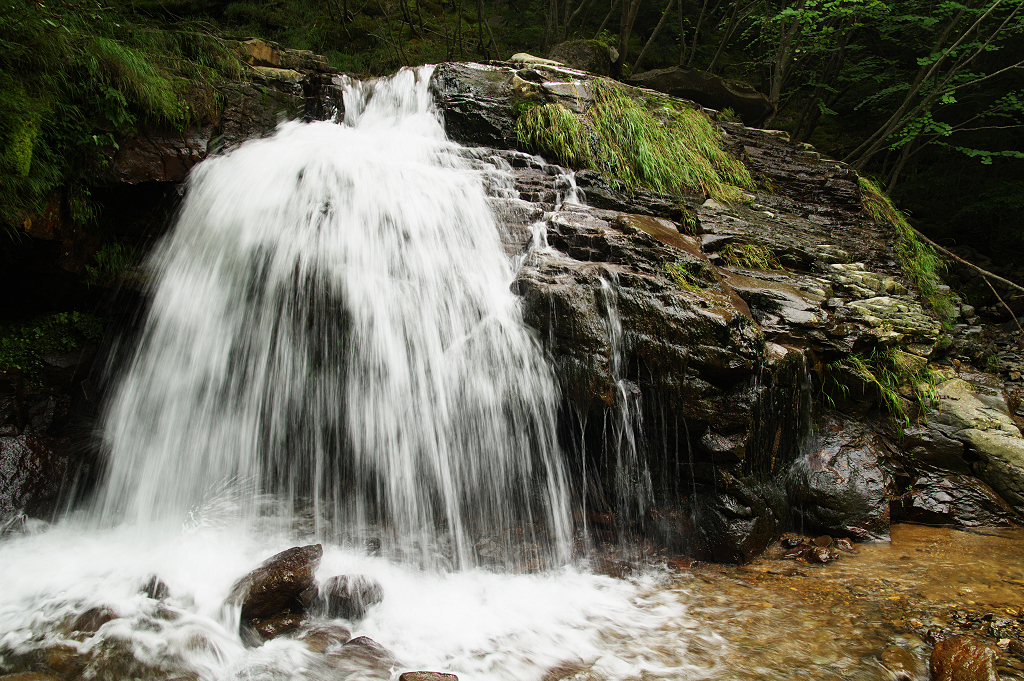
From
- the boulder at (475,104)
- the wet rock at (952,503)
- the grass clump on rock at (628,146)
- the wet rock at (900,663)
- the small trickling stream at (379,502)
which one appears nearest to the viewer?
the wet rock at (900,663)

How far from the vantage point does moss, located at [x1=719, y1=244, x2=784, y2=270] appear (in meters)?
5.44

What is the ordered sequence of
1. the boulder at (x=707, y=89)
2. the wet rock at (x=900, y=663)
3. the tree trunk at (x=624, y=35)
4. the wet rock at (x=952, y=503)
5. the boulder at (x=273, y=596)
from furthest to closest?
the tree trunk at (x=624, y=35) → the boulder at (x=707, y=89) → the wet rock at (x=952, y=503) → the boulder at (x=273, y=596) → the wet rock at (x=900, y=663)

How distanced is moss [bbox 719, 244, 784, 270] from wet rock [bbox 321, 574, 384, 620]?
474 cm

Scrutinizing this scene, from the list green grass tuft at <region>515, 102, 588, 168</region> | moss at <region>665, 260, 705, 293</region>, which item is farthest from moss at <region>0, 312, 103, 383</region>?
moss at <region>665, 260, 705, 293</region>

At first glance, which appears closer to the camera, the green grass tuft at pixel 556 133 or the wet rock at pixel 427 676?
the wet rock at pixel 427 676

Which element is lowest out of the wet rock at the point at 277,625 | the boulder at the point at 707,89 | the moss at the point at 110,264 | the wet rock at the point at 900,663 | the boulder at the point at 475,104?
the wet rock at the point at 900,663

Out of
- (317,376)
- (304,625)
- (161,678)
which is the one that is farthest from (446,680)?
(317,376)

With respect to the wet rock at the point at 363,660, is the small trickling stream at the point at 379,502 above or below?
above

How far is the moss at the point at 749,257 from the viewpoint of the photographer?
5.44 metres

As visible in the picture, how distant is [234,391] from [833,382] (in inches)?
219

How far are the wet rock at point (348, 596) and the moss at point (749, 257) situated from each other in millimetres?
4744

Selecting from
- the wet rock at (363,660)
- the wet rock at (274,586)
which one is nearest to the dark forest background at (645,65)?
the wet rock at (274,586)

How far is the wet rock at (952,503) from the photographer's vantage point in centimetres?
439

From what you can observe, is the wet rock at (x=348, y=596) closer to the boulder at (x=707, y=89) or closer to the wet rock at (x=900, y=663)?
the wet rock at (x=900, y=663)
